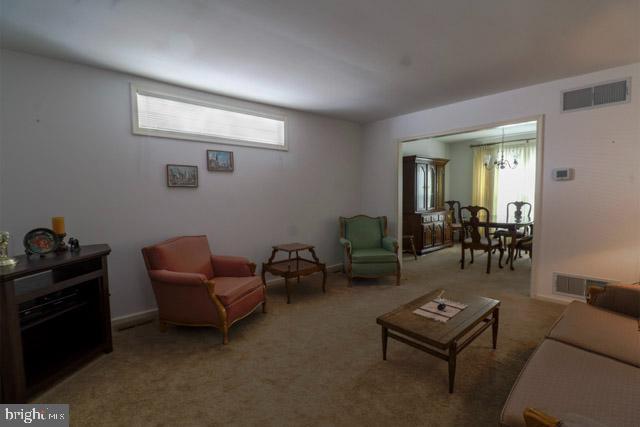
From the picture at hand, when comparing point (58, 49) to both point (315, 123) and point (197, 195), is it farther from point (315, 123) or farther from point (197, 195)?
point (315, 123)

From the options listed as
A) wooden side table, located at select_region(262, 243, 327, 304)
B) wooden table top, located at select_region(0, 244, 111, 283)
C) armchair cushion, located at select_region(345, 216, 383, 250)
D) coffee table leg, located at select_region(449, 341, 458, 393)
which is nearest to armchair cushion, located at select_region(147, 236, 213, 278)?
wooden table top, located at select_region(0, 244, 111, 283)

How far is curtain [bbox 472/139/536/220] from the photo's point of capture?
6.18 meters

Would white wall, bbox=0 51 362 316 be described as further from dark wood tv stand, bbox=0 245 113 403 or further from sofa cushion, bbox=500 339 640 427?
sofa cushion, bbox=500 339 640 427

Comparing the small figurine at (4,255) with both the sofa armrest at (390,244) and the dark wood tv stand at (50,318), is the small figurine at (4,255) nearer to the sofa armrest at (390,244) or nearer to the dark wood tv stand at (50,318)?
the dark wood tv stand at (50,318)

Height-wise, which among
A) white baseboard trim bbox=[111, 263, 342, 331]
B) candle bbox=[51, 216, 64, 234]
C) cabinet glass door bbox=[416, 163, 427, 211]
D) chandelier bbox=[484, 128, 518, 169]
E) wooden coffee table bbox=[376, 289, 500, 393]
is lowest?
white baseboard trim bbox=[111, 263, 342, 331]

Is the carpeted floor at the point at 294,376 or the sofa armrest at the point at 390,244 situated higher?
the sofa armrest at the point at 390,244

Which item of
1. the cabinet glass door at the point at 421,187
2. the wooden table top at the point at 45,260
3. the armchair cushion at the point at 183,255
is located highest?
the cabinet glass door at the point at 421,187

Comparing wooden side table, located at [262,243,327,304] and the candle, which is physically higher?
the candle

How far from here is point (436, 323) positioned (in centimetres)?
200

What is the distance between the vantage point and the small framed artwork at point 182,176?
318 centimetres

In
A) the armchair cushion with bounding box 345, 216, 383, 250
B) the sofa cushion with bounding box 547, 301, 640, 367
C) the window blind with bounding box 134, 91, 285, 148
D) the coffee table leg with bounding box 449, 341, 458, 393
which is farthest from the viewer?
the armchair cushion with bounding box 345, 216, 383, 250

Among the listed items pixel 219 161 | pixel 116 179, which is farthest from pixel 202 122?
pixel 116 179

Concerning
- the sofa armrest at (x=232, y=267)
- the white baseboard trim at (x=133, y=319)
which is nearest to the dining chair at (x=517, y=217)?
the sofa armrest at (x=232, y=267)

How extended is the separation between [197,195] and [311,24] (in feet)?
7.15
